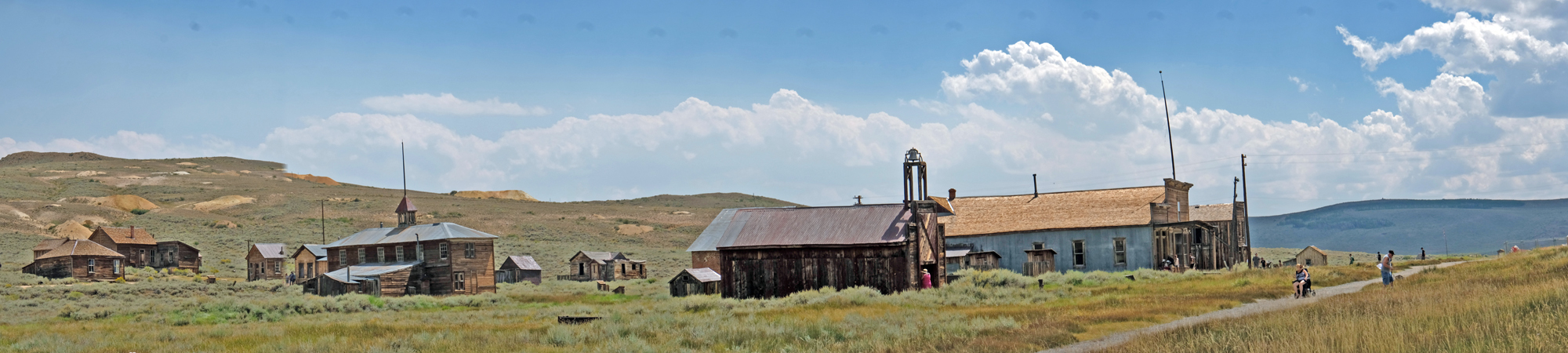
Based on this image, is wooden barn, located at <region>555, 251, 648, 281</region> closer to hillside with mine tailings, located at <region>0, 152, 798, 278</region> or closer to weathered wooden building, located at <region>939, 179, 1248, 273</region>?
hillside with mine tailings, located at <region>0, 152, 798, 278</region>

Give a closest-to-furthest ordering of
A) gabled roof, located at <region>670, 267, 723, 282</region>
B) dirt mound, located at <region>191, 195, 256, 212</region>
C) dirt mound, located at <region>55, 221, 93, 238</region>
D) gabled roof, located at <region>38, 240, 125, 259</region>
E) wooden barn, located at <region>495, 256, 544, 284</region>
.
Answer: gabled roof, located at <region>670, 267, 723, 282</region>
gabled roof, located at <region>38, 240, 125, 259</region>
wooden barn, located at <region>495, 256, 544, 284</region>
dirt mound, located at <region>55, 221, 93, 238</region>
dirt mound, located at <region>191, 195, 256, 212</region>

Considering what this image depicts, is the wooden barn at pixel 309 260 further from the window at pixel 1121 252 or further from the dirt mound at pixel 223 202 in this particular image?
the dirt mound at pixel 223 202

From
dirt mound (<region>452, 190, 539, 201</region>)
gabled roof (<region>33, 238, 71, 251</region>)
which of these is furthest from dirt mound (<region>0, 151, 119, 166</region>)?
gabled roof (<region>33, 238, 71, 251</region>)

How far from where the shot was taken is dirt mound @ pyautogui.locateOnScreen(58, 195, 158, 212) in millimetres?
113613

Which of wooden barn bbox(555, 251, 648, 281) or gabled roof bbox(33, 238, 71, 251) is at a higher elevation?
gabled roof bbox(33, 238, 71, 251)

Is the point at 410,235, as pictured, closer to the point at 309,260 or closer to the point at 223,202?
the point at 309,260

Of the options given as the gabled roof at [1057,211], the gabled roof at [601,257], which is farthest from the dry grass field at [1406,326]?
the gabled roof at [601,257]

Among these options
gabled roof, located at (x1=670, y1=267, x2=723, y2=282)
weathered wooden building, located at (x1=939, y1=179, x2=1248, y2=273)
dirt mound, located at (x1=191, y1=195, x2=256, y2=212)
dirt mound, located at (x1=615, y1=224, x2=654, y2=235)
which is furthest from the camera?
dirt mound, located at (x1=191, y1=195, x2=256, y2=212)

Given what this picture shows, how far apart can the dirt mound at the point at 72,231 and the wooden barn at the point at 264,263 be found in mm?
24276

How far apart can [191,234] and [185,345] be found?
276 feet

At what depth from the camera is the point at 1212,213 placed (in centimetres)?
6116

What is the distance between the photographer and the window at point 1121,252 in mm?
45625

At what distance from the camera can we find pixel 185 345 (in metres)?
19.9

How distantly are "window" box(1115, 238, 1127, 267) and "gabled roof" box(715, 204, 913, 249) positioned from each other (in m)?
14.0
